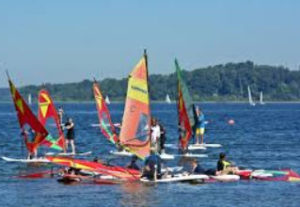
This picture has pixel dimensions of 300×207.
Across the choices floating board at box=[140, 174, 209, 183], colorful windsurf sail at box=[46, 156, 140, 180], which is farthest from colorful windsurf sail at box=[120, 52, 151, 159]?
floating board at box=[140, 174, 209, 183]

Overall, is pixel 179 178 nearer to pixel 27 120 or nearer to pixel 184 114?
pixel 27 120

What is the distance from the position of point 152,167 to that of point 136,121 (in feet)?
9.60

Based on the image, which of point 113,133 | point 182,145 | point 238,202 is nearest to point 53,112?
point 113,133

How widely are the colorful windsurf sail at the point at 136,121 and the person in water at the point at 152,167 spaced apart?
190cm

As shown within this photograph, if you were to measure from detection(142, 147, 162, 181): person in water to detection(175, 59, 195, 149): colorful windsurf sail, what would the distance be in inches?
520

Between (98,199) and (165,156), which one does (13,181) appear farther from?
(165,156)

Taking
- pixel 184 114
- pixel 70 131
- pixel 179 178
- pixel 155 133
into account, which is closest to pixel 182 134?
pixel 184 114

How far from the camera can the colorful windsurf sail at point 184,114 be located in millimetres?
49312

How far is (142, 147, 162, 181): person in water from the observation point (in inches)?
1396

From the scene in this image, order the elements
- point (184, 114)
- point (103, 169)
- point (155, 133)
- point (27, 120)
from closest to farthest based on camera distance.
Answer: point (103, 169) → point (27, 120) → point (155, 133) → point (184, 114)

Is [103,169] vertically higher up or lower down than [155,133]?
lower down

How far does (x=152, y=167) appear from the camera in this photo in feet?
117

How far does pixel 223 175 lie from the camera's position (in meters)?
37.2

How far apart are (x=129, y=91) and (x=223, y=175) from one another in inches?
200
